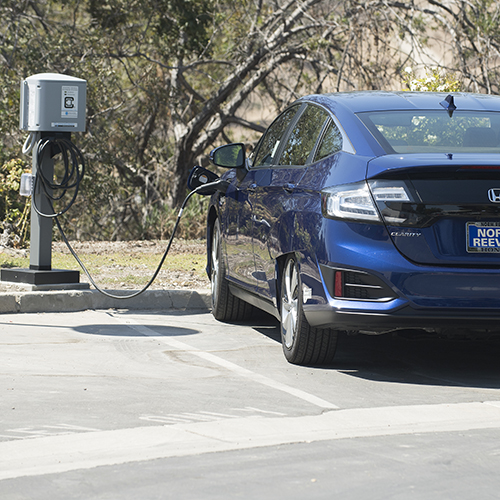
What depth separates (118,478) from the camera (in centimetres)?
368

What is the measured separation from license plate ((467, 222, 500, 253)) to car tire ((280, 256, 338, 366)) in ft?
3.44

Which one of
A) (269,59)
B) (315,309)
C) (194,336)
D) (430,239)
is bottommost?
(194,336)

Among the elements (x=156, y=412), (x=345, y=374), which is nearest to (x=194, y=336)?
(x=345, y=374)

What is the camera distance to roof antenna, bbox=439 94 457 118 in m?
6.26

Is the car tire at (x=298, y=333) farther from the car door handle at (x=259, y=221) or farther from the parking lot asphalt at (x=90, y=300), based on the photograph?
the parking lot asphalt at (x=90, y=300)

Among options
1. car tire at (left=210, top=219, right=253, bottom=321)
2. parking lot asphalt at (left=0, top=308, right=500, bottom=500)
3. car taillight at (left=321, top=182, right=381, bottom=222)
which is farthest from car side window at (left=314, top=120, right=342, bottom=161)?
car tire at (left=210, top=219, right=253, bottom=321)

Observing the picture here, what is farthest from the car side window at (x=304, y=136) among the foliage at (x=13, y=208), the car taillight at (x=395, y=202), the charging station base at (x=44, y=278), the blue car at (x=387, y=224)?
the foliage at (x=13, y=208)

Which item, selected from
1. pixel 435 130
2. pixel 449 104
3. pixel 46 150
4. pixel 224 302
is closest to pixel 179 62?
pixel 46 150

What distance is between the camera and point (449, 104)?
248 inches

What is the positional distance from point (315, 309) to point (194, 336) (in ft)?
6.08

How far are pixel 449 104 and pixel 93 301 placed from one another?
3.78 m

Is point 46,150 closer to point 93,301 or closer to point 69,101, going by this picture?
point 69,101

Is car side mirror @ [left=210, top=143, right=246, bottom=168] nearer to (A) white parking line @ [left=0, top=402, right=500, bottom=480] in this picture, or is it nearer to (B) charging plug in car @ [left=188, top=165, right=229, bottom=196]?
(B) charging plug in car @ [left=188, top=165, right=229, bottom=196]

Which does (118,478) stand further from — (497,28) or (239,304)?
(497,28)
